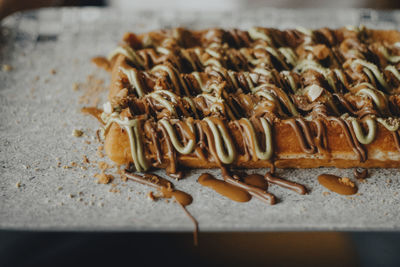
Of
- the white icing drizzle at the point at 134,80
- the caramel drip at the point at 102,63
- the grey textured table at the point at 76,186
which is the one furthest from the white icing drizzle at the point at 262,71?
the caramel drip at the point at 102,63

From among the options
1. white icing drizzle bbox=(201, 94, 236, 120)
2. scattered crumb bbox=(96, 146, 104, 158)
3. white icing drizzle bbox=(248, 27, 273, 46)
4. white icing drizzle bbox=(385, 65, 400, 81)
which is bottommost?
scattered crumb bbox=(96, 146, 104, 158)

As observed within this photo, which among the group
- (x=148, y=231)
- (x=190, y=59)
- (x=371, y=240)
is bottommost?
(x=371, y=240)

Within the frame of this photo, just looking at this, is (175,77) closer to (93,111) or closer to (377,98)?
(93,111)

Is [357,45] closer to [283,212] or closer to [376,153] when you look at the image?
[376,153]

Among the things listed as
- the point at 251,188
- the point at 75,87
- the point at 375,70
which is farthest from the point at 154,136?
the point at 375,70

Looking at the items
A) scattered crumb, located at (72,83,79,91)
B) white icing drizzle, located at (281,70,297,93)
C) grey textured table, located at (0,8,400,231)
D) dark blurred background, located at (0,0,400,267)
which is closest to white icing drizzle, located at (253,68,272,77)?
white icing drizzle, located at (281,70,297,93)

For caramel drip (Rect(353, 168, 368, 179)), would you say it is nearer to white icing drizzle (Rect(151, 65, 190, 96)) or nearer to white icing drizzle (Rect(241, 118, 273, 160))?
white icing drizzle (Rect(241, 118, 273, 160))

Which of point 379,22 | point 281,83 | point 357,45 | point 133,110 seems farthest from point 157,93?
point 379,22
